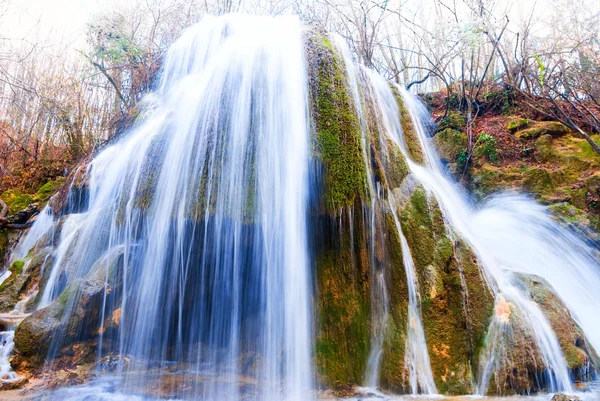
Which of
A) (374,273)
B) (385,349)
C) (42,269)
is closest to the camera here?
(385,349)

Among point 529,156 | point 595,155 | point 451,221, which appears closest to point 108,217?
point 451,221

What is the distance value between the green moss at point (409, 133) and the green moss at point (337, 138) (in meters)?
2.25

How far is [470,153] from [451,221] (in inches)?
139

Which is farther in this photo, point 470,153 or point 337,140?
point 470,153

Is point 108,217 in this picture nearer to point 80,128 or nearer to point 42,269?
point 42,269

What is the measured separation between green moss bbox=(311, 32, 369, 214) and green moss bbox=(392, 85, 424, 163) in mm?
2252

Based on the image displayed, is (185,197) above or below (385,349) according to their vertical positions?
above

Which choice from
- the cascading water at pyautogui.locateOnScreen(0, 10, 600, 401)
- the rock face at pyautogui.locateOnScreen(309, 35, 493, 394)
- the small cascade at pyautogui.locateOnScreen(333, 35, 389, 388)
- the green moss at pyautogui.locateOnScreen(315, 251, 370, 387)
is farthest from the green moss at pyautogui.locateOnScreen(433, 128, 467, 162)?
the green moss at pyautogui.locateOnScreen(315, 251, 370, 387)

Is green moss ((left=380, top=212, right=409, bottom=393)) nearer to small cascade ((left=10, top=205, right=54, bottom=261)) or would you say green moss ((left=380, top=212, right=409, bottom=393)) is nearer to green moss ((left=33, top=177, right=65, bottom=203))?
small cascade ((left=10, top=205, right=54, bottom=261))

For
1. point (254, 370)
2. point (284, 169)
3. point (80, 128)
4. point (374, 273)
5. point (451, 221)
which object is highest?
point (80, 128)

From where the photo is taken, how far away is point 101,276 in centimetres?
466

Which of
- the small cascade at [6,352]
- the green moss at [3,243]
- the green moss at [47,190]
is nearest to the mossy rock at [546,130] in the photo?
the small cascade at [6,352]

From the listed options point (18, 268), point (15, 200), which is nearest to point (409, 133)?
point (18, 268)

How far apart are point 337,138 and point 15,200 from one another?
8888mm
